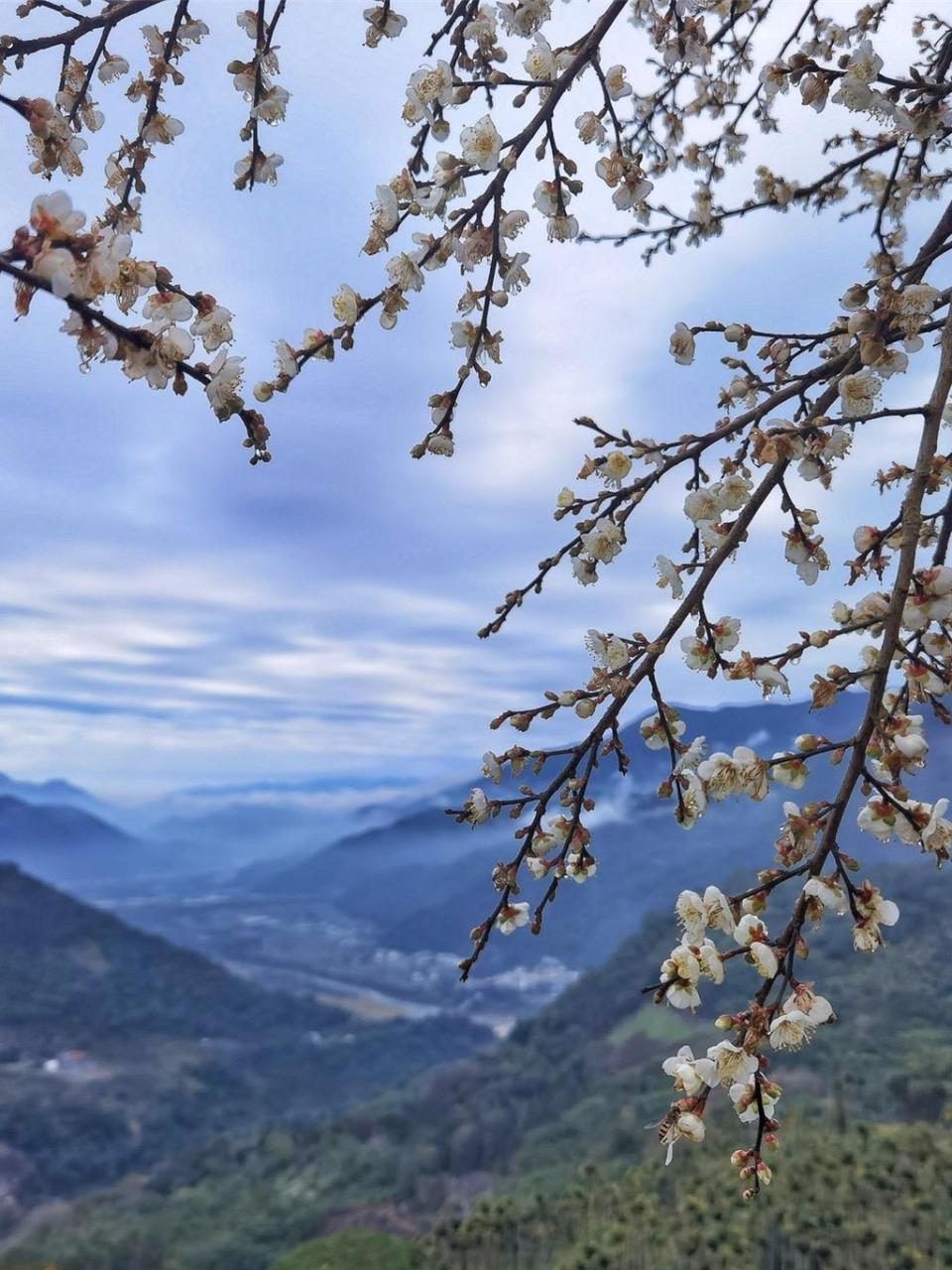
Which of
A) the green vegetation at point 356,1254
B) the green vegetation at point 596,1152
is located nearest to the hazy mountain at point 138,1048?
the green vegetation at point 596,1152

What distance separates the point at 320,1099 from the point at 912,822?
7820 cm

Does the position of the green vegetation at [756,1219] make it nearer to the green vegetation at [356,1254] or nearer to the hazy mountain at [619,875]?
the green vegetation at [356,1254]

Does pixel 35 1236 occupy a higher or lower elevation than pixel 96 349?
lower

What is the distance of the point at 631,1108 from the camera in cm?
2064

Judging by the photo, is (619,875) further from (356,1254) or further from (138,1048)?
(356,1254)

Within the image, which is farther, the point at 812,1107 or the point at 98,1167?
the point at 98,1167

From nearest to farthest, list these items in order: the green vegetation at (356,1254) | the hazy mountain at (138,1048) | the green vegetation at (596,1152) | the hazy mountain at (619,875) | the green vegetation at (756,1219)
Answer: the green vegetation at (756,1219) → the green vegetation at (596,1152) → the green vegetation at (356,1254) → the hazy mountain at (138,1048) → the hazy mountain at (619,875)

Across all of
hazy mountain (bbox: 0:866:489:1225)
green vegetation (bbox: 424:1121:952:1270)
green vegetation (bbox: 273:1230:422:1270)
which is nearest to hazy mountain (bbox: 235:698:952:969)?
hazy mountain (bbox: 0:866:489:1225)

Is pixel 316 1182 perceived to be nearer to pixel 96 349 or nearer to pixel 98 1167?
pixel 96 349

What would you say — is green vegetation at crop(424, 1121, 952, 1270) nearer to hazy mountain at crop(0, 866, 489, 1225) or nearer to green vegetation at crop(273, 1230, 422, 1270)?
green vegetation at crop(273, 1230, 422, 1270)

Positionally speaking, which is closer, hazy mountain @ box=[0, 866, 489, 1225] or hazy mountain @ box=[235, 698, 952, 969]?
hazy mountain @ box=[0, 866, 489, 1225]

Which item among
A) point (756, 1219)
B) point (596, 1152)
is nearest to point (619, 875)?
point (596, 1152)

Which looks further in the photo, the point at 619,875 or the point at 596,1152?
the point at 619,875

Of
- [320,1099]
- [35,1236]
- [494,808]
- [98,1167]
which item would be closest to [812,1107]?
[494,808]
